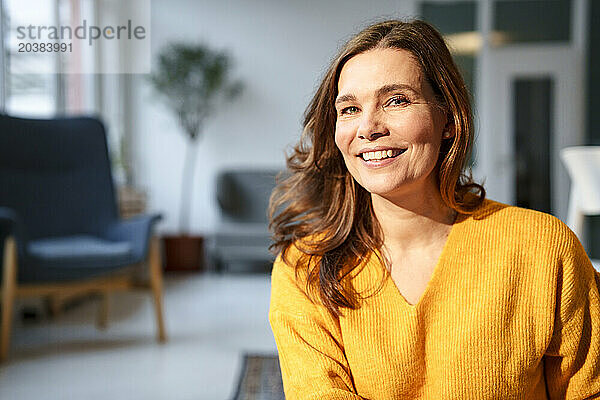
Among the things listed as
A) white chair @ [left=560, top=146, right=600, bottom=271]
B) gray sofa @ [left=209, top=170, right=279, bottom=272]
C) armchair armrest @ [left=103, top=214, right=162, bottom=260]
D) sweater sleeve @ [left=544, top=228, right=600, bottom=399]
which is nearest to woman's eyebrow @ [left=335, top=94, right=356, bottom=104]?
sweater sleeve @ [left=544, top=228, right=600, bottom=399]

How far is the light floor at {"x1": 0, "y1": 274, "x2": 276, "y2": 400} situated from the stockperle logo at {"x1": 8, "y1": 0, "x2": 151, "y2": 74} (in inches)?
63.5

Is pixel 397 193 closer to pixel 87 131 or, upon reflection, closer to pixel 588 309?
pixel 588 309

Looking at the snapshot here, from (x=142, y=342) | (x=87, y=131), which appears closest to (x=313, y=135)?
(x=142, y=342)

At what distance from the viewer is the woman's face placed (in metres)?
1.06

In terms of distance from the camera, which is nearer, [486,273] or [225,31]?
[486,273]

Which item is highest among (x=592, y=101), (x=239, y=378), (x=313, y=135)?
(x=592, y=101)

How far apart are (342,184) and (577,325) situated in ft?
Answer: 1.63

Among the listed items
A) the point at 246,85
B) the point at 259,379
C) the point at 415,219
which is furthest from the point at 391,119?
the point at 246,85

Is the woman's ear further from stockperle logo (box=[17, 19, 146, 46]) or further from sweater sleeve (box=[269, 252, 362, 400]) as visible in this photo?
stockperle logo (box=[17, 19, 146, 46])

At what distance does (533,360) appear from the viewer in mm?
1058

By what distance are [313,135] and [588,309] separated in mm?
587

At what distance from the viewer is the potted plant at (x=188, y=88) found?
5.66m

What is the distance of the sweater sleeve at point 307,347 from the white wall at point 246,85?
527 centimetres

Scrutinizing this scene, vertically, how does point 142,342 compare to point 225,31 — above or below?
below
